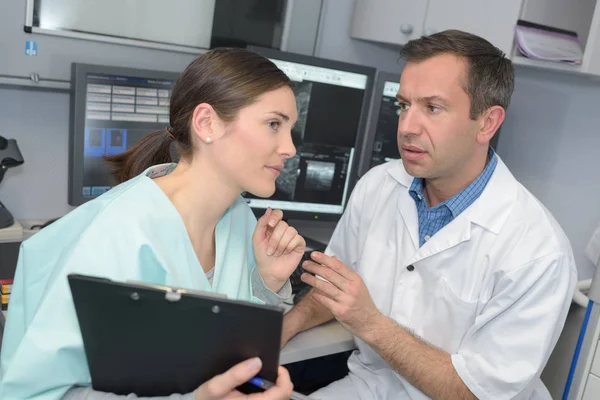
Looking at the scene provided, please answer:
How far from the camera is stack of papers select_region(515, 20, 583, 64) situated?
163 cm

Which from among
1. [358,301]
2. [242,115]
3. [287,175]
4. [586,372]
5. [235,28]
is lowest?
[586,372]

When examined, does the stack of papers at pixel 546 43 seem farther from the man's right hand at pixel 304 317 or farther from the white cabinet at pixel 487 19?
the man's right hand at pixel 304 317

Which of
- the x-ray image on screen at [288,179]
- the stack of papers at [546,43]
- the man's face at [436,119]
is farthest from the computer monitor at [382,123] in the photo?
the man's face at [436,119]

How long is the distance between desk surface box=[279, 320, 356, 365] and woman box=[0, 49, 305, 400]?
0.50ft

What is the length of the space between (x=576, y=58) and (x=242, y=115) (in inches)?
36.9

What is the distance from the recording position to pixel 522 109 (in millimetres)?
2176

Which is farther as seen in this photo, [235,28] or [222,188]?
[235,28]

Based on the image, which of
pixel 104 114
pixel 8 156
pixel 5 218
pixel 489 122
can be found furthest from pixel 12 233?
pixel 489 122

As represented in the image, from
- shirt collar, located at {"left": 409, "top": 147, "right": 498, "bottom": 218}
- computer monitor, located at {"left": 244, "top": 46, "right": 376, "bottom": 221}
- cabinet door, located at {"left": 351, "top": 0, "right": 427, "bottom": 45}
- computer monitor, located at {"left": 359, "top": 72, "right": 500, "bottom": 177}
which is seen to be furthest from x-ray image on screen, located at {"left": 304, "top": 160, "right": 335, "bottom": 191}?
shirt collar, located at {"left": 409, "top": 147, "right": 498, "bottom": 218}

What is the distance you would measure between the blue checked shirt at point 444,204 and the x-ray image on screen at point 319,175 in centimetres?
45

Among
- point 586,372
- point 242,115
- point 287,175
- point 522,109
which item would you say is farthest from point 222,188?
point 522,109

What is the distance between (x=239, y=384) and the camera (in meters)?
0.88

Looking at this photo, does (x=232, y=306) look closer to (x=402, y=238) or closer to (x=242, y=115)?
(x=242, y=115)

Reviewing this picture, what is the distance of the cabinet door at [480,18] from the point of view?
1.66 metres
